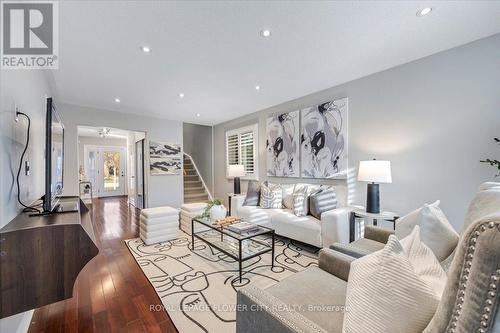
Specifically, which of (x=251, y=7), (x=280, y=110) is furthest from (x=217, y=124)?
(x=251, y=7)

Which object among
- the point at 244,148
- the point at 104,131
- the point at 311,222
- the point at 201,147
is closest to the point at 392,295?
the point at 311,222

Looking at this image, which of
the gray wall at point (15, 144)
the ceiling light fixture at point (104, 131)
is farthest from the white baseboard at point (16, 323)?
the ceiling light fixture at point (104, 131)

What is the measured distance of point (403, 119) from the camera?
277 cm

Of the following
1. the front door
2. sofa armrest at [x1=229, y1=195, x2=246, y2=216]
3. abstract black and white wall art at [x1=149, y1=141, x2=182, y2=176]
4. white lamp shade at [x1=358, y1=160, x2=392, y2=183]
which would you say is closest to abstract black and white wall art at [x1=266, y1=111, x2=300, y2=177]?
sofa armrest at [x1=229, y1=195, x2=246, y2=216]

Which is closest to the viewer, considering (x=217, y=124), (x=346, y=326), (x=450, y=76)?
(x=346, y=326)

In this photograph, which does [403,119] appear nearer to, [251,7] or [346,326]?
[251,7]

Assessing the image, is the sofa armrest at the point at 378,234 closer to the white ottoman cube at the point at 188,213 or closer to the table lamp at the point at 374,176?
the table lamp at the point at 374,176

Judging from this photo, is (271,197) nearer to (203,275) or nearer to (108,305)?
(203,275)

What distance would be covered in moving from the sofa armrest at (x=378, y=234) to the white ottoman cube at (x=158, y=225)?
9.01 feet

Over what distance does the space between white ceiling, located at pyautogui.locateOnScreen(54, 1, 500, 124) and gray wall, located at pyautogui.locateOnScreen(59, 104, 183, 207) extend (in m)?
1.03

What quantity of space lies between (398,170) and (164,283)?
3.18m

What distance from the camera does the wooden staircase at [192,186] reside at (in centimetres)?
643

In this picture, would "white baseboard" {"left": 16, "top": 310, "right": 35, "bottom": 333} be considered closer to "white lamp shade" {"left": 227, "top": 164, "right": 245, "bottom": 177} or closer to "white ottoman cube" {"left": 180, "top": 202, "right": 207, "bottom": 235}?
"white ottoman cube" {"left": 180, "top": 202, "right": 207, "bottom": 235}

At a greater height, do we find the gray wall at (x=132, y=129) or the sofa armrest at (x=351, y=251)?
the gray wall at (x=132, y=129)
